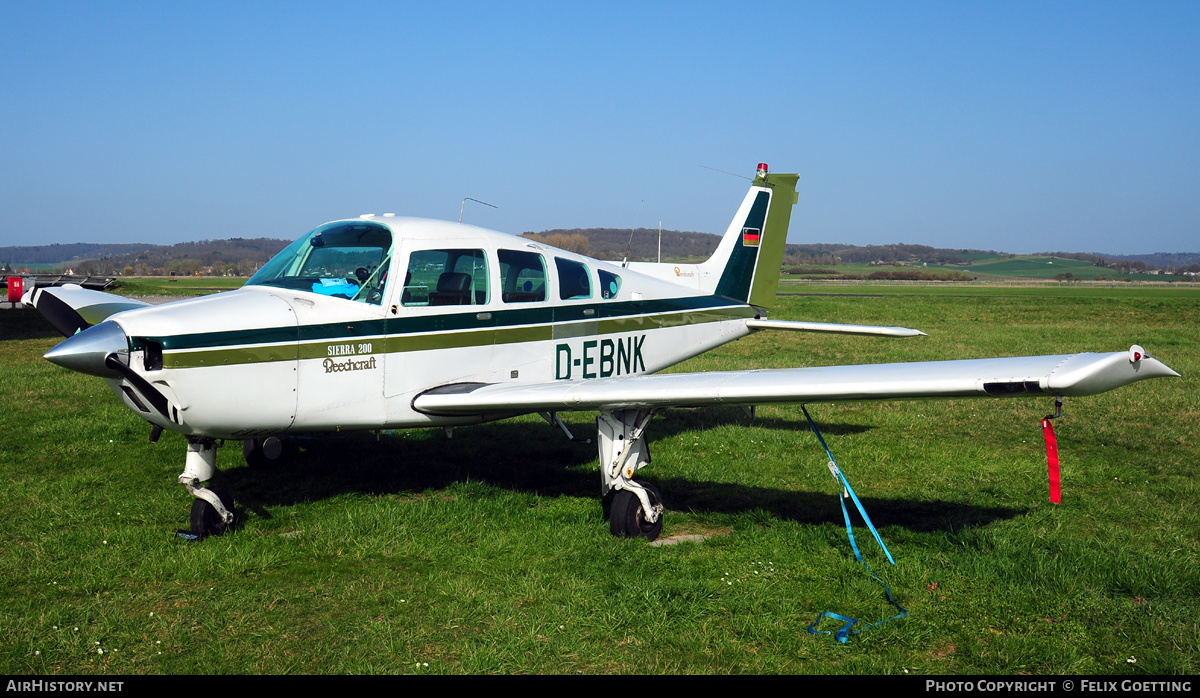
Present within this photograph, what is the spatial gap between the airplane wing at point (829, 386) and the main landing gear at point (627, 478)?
25 centimetres

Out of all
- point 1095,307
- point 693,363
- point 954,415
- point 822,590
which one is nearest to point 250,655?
point 822,590

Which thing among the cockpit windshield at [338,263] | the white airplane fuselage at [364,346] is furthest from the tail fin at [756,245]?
the cockpit windshield at [338,263]

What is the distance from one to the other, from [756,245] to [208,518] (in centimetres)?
764

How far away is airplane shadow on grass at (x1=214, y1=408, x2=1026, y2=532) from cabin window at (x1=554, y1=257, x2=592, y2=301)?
1.89 metres

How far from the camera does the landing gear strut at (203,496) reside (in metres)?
6.00

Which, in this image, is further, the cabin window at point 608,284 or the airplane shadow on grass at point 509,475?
the cabin window at point 608,284

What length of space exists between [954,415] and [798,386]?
22.5ft

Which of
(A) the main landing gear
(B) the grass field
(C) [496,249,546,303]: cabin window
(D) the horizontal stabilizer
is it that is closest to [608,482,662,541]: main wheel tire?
(A) the main landing gear

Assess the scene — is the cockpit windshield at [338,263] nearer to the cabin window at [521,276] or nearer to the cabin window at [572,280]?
the cabin window at [521,276]

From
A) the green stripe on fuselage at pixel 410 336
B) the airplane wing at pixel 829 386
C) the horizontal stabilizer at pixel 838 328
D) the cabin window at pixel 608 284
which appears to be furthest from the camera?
the horizontal stabilizer at pixel 838 328

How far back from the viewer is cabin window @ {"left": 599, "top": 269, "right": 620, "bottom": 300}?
8.20 metres

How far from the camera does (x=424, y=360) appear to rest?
262 inches

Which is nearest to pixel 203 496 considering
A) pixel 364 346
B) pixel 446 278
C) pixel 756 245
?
pixel 364 346

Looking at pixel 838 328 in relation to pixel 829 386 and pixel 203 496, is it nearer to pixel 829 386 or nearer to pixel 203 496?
pixel 829 386
